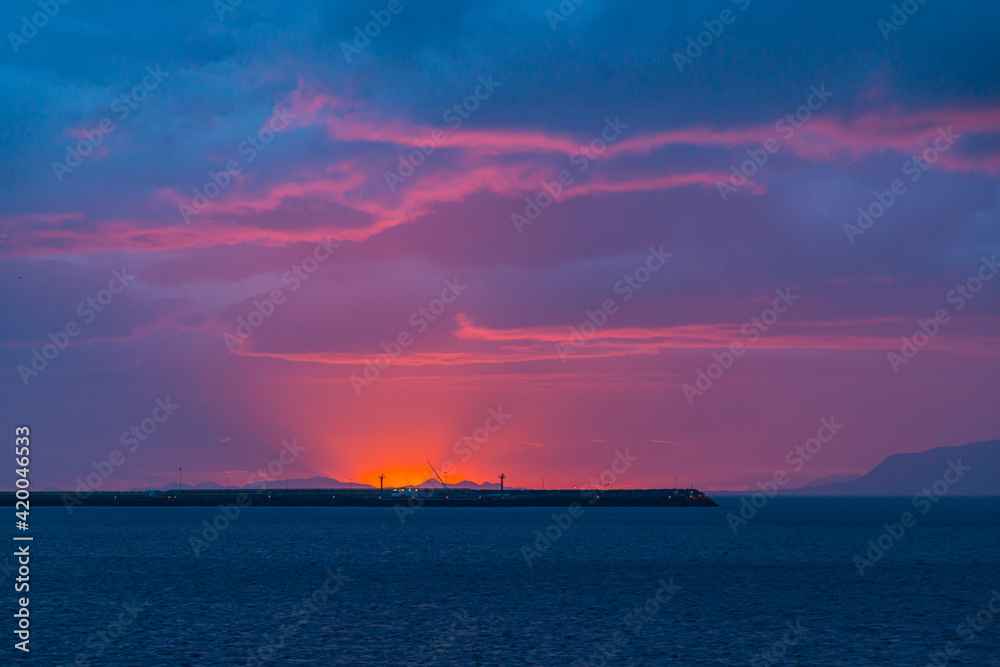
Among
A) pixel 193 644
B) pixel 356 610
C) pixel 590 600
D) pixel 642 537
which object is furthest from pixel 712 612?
pixel 642 537

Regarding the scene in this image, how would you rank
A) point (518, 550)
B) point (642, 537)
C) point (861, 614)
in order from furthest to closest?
point (642, 537) < point (518, 550) < point (861, 614)

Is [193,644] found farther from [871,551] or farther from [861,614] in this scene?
[871,551]

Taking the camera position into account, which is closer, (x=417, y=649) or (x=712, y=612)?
(x=417, y=649)

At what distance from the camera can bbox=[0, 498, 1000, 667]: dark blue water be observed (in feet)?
179

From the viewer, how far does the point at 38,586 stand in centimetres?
8550

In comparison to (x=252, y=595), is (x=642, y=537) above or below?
above

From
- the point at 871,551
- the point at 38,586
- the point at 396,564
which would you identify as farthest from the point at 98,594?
the point at 871,551

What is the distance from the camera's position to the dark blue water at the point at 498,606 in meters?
54.6

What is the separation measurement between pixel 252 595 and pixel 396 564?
1247 inches

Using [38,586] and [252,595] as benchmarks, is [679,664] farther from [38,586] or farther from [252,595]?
[38,586]

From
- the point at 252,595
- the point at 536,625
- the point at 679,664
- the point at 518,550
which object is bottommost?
the point at 679,664

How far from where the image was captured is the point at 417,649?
2172 inches

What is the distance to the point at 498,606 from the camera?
7344 cm

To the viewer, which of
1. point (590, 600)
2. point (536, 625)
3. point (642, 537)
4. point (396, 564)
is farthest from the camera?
point (642, 537)
